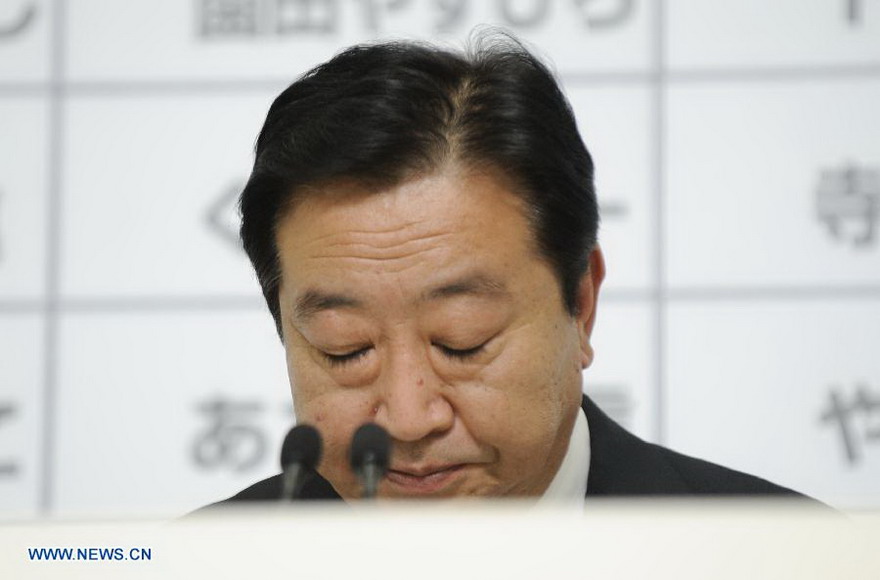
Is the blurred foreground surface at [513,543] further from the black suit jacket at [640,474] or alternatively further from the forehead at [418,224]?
the black suit jacket at [640,474]

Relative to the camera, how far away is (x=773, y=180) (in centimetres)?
238

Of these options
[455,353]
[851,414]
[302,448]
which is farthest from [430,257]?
[851,414]

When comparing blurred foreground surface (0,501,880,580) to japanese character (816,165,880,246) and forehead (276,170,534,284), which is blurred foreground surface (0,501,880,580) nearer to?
forehead (276,170,534,284)

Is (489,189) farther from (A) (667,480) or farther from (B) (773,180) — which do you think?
(B) (773,180)

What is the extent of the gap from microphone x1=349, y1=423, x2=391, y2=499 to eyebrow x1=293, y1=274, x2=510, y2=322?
365mm

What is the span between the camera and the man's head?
4.54 ft

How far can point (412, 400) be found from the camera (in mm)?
1341

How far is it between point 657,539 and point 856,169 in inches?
71.6

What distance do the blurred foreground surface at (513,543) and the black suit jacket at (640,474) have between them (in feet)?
2.71

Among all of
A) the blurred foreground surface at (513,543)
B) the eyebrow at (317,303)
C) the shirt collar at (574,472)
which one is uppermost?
the eyebrow at (317,303)

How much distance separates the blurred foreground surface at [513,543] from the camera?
0.77 metres

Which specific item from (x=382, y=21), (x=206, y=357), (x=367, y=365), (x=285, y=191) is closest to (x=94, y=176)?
(x=206, y=357)

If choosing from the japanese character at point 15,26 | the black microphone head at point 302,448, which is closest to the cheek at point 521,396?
the black microphone head at point 302,448

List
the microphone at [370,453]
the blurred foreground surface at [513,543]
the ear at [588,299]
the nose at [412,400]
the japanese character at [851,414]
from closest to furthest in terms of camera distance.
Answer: the blurred foreground surface at [513,543], the microphone at [370,453], the nose at [412,400], the ear at [588,299], the japanese character at [851,414]
